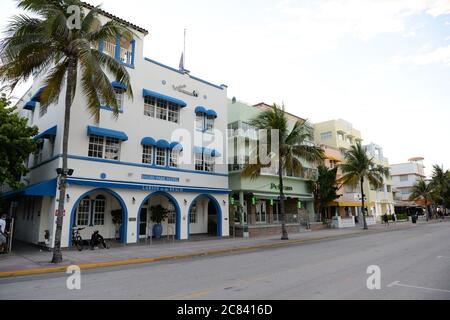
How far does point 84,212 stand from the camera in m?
19.8

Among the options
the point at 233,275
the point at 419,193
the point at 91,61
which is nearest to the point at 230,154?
the point at 91,61

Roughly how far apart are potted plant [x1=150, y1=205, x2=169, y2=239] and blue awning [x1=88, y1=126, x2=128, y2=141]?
5.55 meters

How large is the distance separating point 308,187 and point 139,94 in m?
21.7

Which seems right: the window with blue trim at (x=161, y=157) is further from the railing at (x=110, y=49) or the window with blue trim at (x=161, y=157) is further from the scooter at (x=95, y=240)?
the railing at (x=110, y=49)

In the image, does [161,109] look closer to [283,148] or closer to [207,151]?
[207,151]

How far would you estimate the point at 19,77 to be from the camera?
13.4 meters

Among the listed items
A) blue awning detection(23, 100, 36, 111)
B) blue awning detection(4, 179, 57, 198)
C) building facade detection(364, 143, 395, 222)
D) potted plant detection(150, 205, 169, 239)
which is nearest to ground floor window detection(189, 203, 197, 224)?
potted plant detection(150, 205, 169, 239)

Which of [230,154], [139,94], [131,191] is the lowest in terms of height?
[131,191]

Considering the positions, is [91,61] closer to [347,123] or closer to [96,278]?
[96,278]

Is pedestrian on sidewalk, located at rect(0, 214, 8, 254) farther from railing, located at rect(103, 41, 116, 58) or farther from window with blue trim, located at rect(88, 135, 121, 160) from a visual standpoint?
railing, located at rect(103, 41, 116, 58)

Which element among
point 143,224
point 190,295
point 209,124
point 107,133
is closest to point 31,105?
point 107,133

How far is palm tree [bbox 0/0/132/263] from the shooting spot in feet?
41.5

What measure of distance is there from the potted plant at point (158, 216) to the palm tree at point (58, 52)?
29.7 ft

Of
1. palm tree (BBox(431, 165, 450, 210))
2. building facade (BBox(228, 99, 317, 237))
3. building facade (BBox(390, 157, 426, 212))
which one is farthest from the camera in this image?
building facade (BBox(390, 157, 426, 212))
